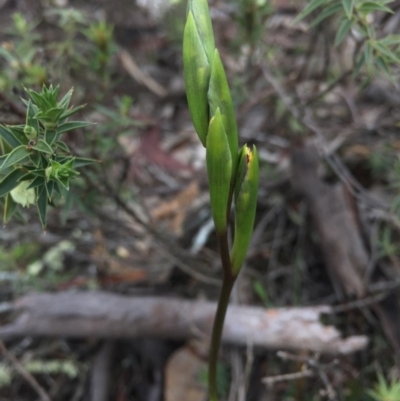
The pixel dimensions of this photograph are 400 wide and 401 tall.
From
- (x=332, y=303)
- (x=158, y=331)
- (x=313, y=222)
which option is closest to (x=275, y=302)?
(x=332, y=303)

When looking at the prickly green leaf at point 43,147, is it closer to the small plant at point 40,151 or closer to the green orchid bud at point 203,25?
the small plant at point 40,151

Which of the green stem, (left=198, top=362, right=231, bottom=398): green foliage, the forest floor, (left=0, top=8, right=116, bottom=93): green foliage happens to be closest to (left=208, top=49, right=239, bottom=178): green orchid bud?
the green stem

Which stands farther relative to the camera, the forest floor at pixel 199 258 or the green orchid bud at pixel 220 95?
the forest floor at pixel 199 258

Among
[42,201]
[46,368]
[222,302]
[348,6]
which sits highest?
[348,6]

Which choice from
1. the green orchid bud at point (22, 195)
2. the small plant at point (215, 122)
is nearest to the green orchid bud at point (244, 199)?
the small plant at point (215, 122)

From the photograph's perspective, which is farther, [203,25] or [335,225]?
[335,225]

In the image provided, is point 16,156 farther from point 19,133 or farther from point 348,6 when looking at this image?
point 348,6

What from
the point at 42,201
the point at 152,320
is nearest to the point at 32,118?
the point at 42,201
